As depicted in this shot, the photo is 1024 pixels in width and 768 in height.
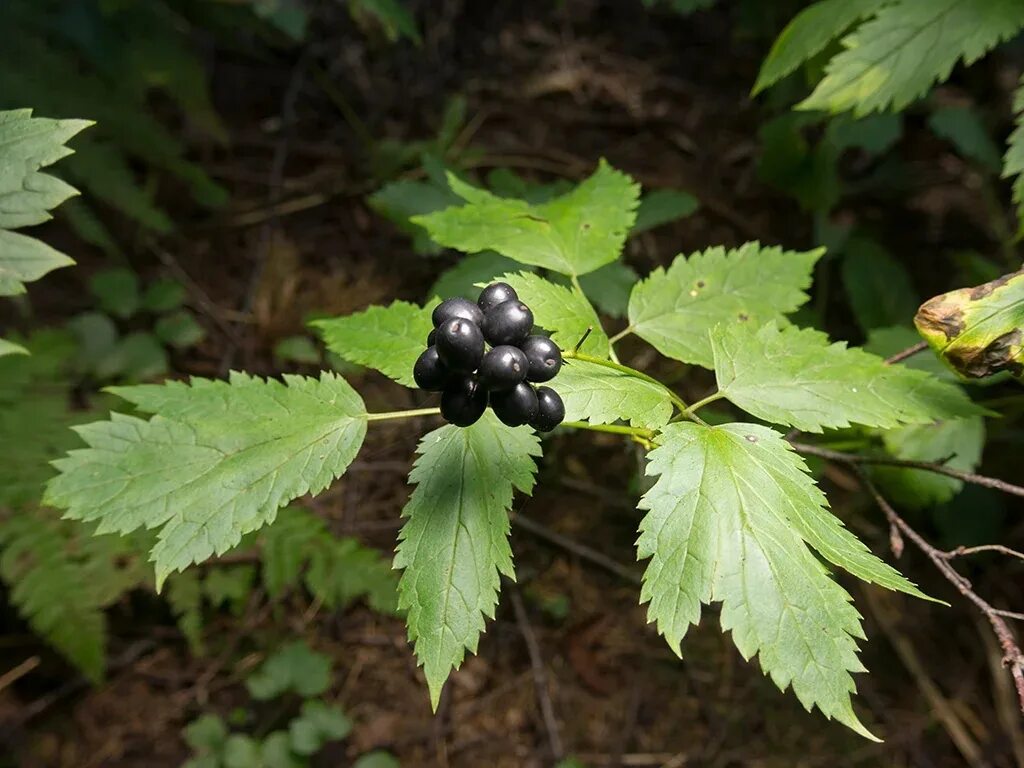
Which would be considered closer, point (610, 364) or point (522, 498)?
point (610, 364)

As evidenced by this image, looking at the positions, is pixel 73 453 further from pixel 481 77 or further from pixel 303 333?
pixel 481 77

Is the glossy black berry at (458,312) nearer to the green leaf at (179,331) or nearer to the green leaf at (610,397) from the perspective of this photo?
the green leaf at (610,397)

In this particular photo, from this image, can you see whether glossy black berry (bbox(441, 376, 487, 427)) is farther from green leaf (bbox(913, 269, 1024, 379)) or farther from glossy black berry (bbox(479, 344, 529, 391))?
green leaf (bbox(913, 269, 1024, 379))

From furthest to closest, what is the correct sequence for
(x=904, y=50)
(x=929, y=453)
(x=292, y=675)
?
1. (x=292, y=675)
2. (x=929, y=453)
3. (x=904, y=50)

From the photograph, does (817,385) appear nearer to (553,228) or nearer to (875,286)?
(553,228)

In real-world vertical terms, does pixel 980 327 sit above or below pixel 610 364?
above

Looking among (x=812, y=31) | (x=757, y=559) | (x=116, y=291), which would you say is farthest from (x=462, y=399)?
(x=116, y=291)

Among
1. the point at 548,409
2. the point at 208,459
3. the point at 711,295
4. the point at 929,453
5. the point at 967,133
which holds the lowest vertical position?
the point at 929,453
